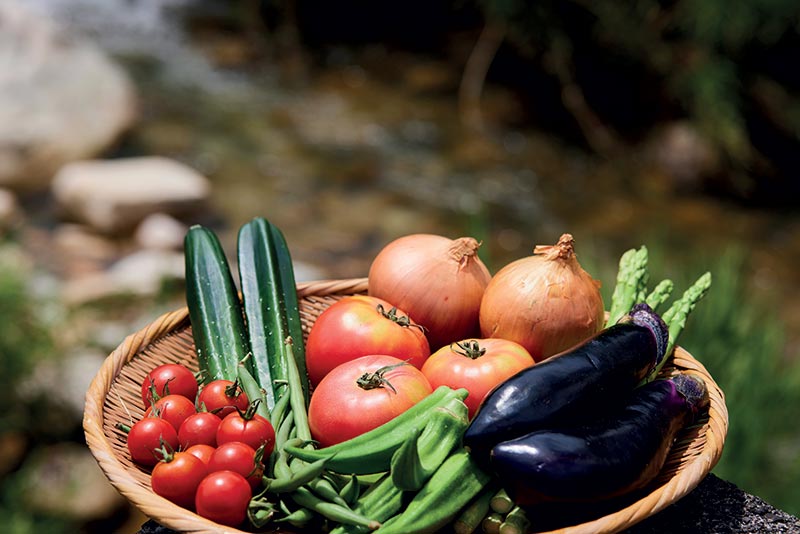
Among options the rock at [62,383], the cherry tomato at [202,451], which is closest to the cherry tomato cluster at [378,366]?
the cherry tomato at [202,451]

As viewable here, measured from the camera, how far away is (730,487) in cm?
230

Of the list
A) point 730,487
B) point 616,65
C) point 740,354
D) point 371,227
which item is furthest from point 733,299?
point 616,65

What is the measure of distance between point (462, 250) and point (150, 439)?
3.04 feet

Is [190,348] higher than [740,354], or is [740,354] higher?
[190,348]

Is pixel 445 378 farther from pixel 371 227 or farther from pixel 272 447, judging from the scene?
pixel 371 227

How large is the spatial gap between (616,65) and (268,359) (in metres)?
5.85

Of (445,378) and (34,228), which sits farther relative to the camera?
(34,228)

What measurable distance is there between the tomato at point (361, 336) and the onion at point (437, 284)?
0.23 ft

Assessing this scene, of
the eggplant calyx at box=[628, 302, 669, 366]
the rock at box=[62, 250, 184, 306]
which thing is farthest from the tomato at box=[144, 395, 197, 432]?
the rock at box=[62, 250, 184, 306]

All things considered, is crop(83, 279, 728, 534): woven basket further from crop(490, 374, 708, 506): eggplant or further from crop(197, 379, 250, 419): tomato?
crop(197, 379, 250, 419): tomato

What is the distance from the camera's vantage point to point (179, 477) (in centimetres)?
180

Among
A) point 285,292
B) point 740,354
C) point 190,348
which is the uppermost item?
point 285,292

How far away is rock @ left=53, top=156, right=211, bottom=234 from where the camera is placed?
581 cm

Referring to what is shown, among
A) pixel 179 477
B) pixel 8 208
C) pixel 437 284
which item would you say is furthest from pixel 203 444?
pixel 8 208
